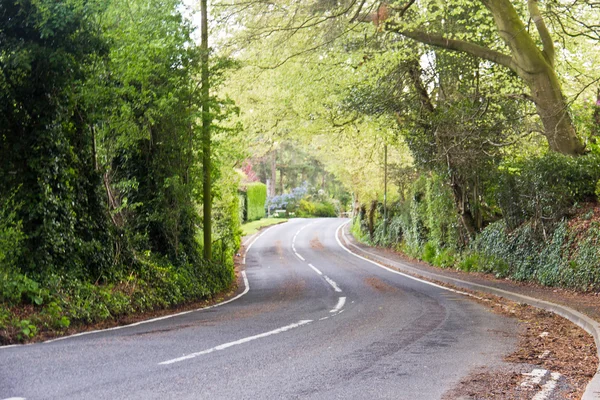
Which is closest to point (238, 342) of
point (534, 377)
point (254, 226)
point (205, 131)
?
point (534, 377)

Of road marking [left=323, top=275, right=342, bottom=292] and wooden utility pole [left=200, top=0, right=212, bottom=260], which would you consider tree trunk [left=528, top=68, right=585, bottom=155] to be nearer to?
road marking [left=323, top=275, right=342, bottom=292]

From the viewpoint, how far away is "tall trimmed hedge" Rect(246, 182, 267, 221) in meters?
61.4

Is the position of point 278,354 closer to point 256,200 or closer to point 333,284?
point 333,284

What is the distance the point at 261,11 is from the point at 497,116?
29.5 feet

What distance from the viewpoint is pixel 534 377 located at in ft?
22.6

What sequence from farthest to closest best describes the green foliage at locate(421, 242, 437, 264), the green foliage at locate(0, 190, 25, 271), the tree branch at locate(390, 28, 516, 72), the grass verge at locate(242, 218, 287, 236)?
the grass verge at locate(242, 218, 287, 236) → the green foliage at locate(421, 242, 437, 264) → the tree branch at locate(390, 28, 516, 72) → the green foliage at locate(0, 190, 25, 271)

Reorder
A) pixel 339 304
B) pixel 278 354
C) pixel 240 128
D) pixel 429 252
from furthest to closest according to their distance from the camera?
pixel 429 252
pixel 240 128
pixel 339 304
pixel 278 354

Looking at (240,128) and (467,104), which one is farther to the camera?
(467,104)

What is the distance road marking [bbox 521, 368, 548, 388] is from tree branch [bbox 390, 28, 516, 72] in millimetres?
13069

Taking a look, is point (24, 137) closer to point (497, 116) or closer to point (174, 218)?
point (174, 218)

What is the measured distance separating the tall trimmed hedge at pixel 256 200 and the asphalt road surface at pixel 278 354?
45.9m

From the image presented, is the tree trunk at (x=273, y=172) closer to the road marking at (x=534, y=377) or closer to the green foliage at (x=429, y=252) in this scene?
the green foliage at (x=429, y=252)

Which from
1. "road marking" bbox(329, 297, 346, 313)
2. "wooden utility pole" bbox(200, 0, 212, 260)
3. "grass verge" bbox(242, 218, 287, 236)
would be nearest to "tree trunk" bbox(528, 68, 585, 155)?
"road marking" bbox(329, 297, 346, 313)

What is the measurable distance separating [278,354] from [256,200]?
57391 mm
